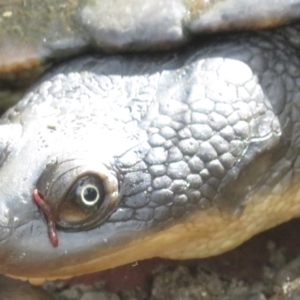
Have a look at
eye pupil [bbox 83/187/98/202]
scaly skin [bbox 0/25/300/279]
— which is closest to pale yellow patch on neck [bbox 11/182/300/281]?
scaly skin [bbox 0/25/300/279]

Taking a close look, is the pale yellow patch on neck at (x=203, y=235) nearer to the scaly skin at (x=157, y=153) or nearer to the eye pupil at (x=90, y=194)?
the scaly skin at (x=157, y=153)

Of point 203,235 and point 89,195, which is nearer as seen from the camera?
point 89,195

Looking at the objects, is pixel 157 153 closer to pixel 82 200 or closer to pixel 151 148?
pixel 151 148

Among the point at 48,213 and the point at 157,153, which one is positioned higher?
the point at 157,153

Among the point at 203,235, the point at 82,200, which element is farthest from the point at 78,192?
the point at 203,235

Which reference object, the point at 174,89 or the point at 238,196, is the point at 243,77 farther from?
the point at 238,196

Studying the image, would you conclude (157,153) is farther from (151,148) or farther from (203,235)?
(203,235)
